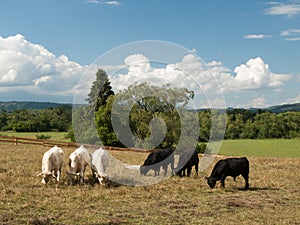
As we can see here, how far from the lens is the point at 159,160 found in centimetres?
1672

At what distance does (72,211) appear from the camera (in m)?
8.95

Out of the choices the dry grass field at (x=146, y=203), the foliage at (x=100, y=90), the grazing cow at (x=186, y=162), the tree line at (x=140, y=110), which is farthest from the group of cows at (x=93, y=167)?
the grazing cow at (x=186, y=162)

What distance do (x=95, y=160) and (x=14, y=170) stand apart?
4033mm

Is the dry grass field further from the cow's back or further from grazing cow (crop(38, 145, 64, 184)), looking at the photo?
the cow's back

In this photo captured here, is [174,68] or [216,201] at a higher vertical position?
[174,68]

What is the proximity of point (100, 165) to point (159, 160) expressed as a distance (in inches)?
164

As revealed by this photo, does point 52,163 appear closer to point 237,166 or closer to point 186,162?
point 186,162

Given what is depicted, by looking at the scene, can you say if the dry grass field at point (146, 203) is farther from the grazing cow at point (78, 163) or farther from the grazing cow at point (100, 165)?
the grazing cow at point (78, 163)

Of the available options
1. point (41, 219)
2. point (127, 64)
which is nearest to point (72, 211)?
point (41, 219)

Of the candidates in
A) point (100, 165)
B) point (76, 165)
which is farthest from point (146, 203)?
point (76, 165)

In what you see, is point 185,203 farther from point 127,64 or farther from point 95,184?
point 127,64

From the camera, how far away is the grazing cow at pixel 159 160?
53.6ft

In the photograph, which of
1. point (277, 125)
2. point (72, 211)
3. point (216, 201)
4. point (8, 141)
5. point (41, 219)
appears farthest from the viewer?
point (277, 125)

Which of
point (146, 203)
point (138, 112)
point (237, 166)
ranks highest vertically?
point (138, 112)
